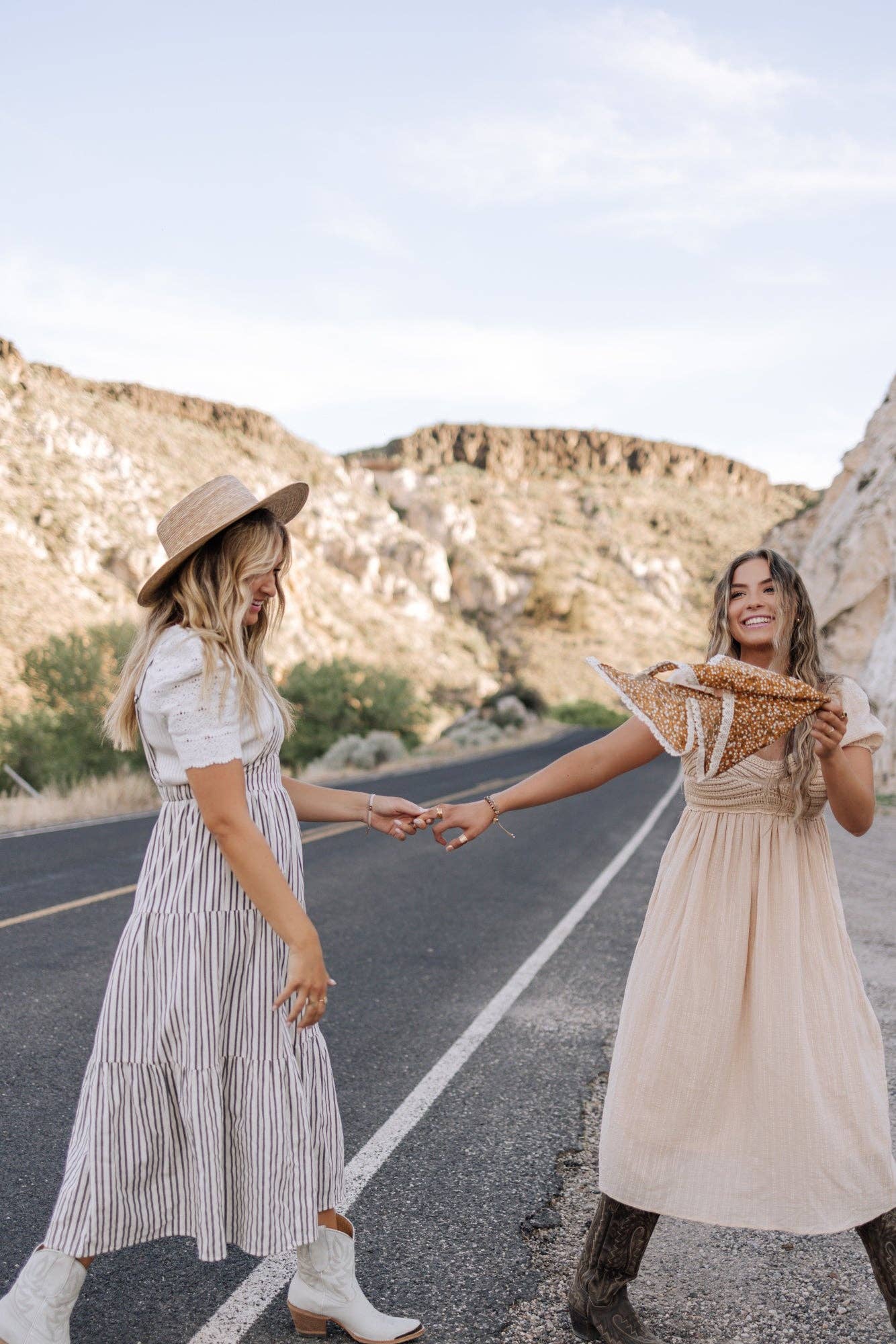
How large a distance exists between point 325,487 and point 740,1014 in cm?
7413

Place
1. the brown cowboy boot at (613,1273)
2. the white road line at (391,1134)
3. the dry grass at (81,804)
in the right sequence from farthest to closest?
the dry grass at (81,804), the white road line at (391,1134), the brown cowboy boot at (613,1273)

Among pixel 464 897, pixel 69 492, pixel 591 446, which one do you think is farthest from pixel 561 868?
pixel 591 446

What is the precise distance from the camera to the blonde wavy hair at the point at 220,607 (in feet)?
7.52

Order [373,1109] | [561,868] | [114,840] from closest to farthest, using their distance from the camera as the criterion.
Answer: [373,1109]
[561,868]
[114,840]

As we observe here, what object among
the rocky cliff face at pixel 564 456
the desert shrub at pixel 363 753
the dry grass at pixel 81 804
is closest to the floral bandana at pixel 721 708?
the dry grass at pixel 81 804

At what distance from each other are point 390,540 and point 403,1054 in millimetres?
68435

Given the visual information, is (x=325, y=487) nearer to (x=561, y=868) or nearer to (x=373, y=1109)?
(x=561, y=868)

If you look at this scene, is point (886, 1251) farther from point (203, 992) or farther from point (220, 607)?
point (220, 607)

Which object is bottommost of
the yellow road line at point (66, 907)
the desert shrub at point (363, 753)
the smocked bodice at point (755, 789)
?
the desert shrub at point (363, 753)

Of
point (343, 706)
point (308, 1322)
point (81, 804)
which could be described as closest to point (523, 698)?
point (343, 706)

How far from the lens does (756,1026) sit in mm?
2387

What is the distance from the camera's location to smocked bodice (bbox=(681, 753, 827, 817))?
8.07 ft

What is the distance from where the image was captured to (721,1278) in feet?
9.58

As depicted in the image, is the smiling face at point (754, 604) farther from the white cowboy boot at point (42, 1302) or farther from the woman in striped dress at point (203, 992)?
the white cowboy boot at point (42, 1302)
